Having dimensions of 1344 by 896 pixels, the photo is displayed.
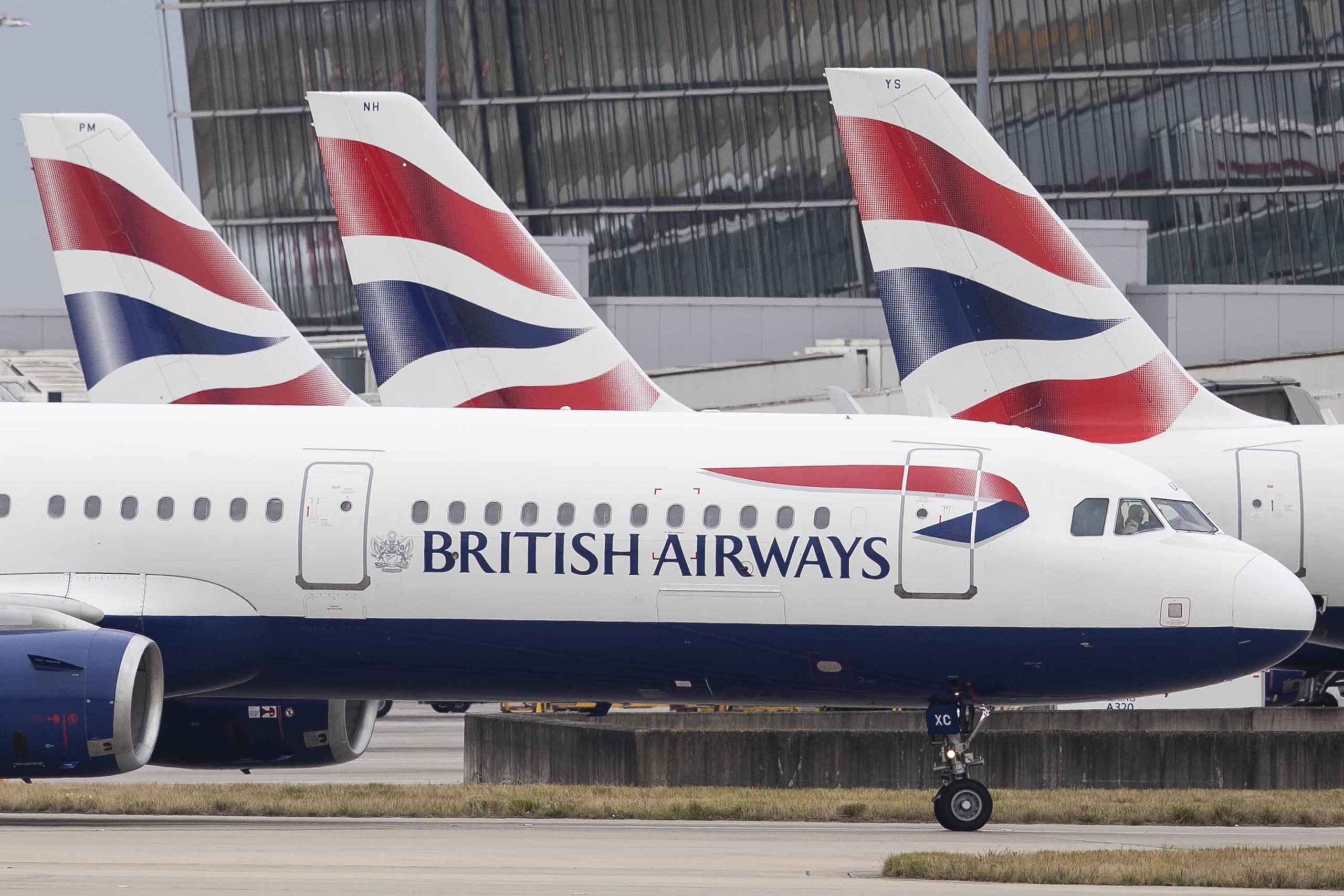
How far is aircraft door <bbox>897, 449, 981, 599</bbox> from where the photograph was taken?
2283 centimetres

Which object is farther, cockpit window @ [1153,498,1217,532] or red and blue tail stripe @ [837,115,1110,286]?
red and blue tail stripe @ [837,115,1110,286]

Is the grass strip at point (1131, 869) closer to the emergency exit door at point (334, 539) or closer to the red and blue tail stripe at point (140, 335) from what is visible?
the emergency exit door at point (334, 539)

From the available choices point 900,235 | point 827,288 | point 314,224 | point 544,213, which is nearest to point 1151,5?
point 827,288

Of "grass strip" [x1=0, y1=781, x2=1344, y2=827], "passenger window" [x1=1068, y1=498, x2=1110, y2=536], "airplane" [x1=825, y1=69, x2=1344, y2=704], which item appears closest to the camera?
"passenger window" [x1=1068, y1=498, x2=1110, y2=536]

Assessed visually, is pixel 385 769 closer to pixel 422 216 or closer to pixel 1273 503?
pixel 422 216

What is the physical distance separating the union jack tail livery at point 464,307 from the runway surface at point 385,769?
5.07m

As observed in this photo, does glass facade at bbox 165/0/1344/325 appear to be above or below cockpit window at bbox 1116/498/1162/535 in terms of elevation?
above

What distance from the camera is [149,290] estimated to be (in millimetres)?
33281

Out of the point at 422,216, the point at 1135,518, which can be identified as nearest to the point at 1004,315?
the point at 1135,518

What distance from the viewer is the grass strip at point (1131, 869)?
701 inches

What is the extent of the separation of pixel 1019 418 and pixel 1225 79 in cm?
4362

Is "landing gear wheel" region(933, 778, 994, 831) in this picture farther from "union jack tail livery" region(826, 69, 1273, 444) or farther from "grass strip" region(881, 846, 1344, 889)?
"union jack tail livery" region(826, 69, 1273, 444)

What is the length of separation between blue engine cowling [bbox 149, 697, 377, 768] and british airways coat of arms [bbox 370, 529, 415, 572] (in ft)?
8.00

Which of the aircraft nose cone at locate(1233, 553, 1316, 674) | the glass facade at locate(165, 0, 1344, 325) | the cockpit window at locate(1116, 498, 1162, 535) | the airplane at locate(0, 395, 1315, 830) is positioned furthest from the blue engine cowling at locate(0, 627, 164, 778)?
the glass facade at locate(165, 0, 1344, 325)
